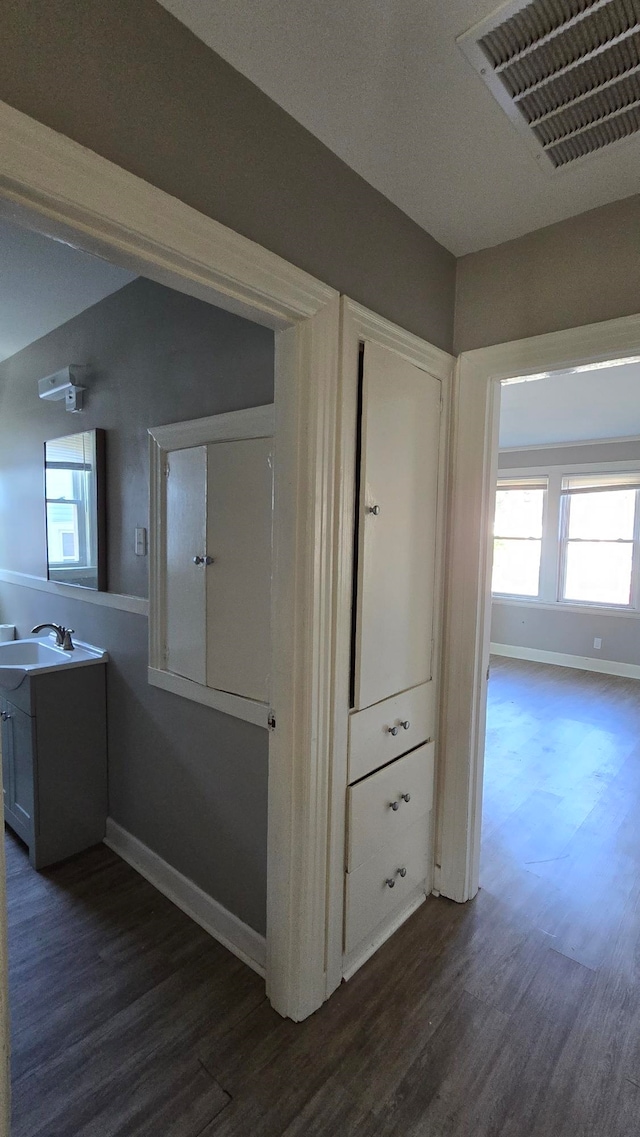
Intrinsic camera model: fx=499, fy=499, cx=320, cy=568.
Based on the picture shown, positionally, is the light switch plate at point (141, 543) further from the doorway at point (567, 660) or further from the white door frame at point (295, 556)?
the doorway at point (567, 660)

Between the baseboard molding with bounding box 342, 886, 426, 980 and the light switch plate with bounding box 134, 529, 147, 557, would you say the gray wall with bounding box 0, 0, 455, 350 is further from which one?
the baseboard molding with bounding box 342, 886, 426, 980

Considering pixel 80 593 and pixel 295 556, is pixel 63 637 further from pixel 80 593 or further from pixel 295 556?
pixel 295 556

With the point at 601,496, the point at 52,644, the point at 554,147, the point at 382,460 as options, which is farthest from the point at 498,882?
the point at 601,496

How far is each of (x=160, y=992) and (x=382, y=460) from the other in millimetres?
1825

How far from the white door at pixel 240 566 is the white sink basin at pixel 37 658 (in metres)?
0.85

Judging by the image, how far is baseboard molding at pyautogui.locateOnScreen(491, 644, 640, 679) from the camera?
550cm

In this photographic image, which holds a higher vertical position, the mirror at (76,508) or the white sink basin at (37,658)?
the mirror at (76,508)

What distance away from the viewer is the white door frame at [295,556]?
109 cm

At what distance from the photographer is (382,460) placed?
1.57m

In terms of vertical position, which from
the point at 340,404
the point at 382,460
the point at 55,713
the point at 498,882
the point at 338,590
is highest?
the point at 340,404

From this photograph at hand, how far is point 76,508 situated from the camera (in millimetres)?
2514

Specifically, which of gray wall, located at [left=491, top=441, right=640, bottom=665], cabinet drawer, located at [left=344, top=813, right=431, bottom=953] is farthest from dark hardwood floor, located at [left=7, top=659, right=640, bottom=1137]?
gray wall, located at [left=491, top=441, right=640, bottom=665]

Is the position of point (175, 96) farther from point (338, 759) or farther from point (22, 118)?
point (338, 759)

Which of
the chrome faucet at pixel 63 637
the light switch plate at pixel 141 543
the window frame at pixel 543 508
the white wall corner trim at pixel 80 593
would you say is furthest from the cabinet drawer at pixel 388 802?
the window frame at pixel 543 508
